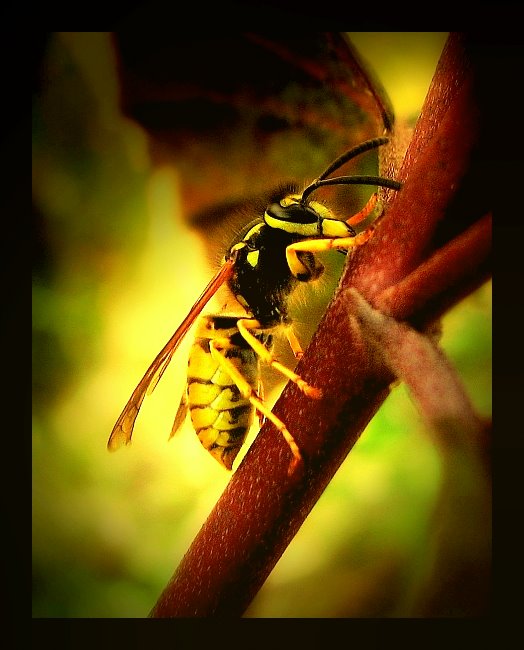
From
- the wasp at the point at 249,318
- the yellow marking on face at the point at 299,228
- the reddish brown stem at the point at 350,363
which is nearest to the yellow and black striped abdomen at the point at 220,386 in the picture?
the wasp at the point at 249,318

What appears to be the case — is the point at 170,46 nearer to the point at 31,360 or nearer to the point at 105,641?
the point at 31,360

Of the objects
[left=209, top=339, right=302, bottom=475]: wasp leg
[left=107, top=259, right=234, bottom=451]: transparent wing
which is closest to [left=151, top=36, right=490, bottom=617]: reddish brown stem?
[left=209, top=339, right=302, bottom=475]: wasp leg

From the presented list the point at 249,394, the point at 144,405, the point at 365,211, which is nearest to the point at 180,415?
the point at 144,405

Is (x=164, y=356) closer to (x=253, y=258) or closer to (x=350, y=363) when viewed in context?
(x=253, y=258)

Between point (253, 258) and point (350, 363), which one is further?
point (253, 258)

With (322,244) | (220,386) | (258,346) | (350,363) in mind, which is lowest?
(220,386)

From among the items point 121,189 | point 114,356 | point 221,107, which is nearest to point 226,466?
point 114,356
